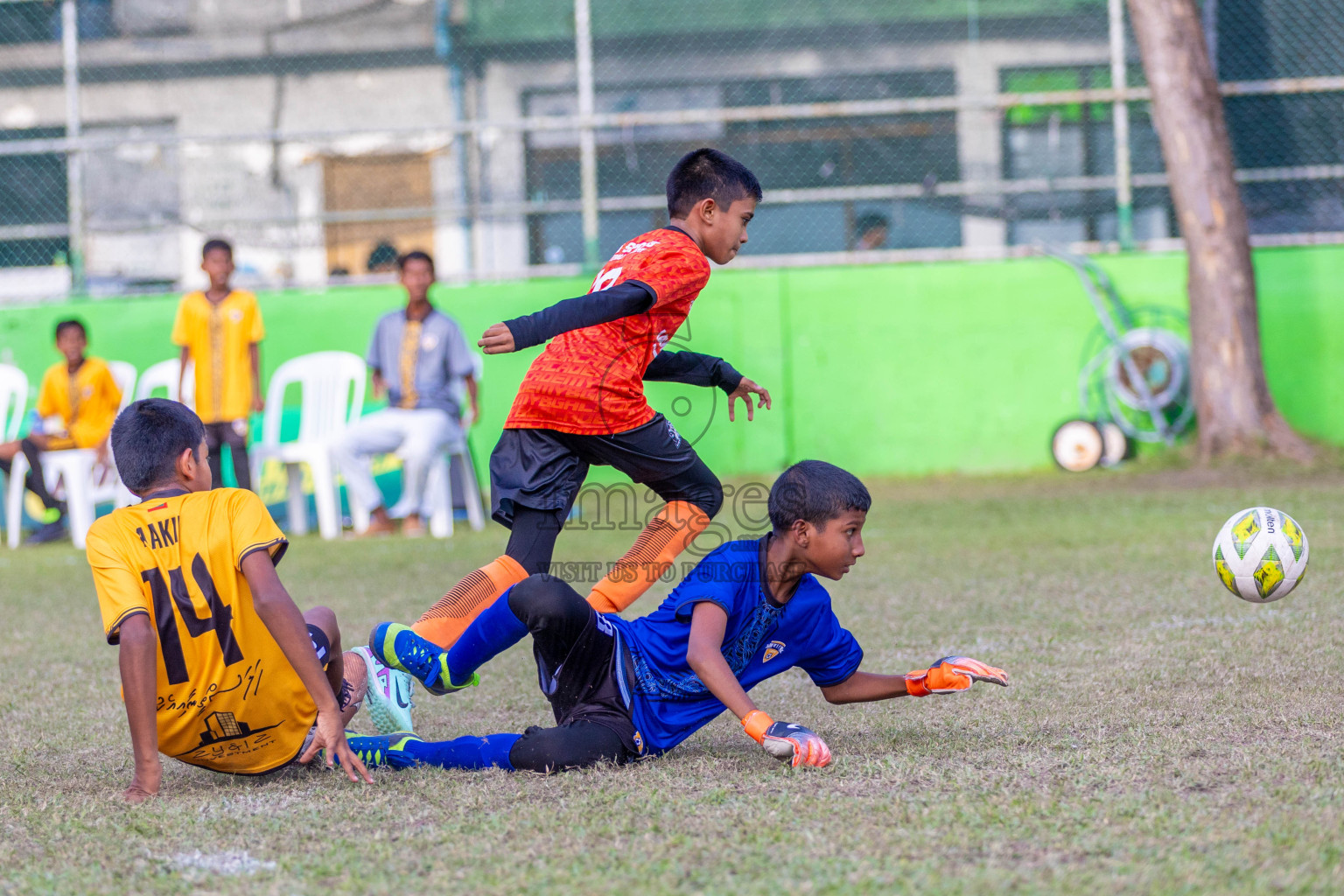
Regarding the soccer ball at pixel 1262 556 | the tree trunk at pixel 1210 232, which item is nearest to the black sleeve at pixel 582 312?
the soccer ball at pixel 1262 556

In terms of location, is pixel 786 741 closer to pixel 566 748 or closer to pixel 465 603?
pixel 566 748

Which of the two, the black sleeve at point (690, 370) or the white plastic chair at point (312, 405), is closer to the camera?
Result: the black sleeve at point (690, 370)

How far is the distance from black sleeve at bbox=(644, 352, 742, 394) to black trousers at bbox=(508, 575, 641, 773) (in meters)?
1.16

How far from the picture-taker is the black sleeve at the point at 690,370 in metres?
4.19

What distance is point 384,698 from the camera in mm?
3543

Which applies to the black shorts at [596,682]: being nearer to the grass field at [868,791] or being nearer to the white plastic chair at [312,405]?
the grass field at [868,791]

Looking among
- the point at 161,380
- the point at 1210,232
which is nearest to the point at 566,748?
the point at 161,380

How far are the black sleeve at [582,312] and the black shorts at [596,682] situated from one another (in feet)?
2.31

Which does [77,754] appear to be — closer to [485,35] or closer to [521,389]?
[521,389]

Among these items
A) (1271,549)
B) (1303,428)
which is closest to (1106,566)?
(1271,549)

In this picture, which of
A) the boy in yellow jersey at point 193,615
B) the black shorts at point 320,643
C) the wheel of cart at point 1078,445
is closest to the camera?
the boy in yellow jersey at point 193,615

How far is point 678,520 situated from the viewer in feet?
13.3

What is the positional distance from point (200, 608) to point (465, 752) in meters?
0.70

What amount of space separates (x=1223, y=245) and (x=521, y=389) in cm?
788
